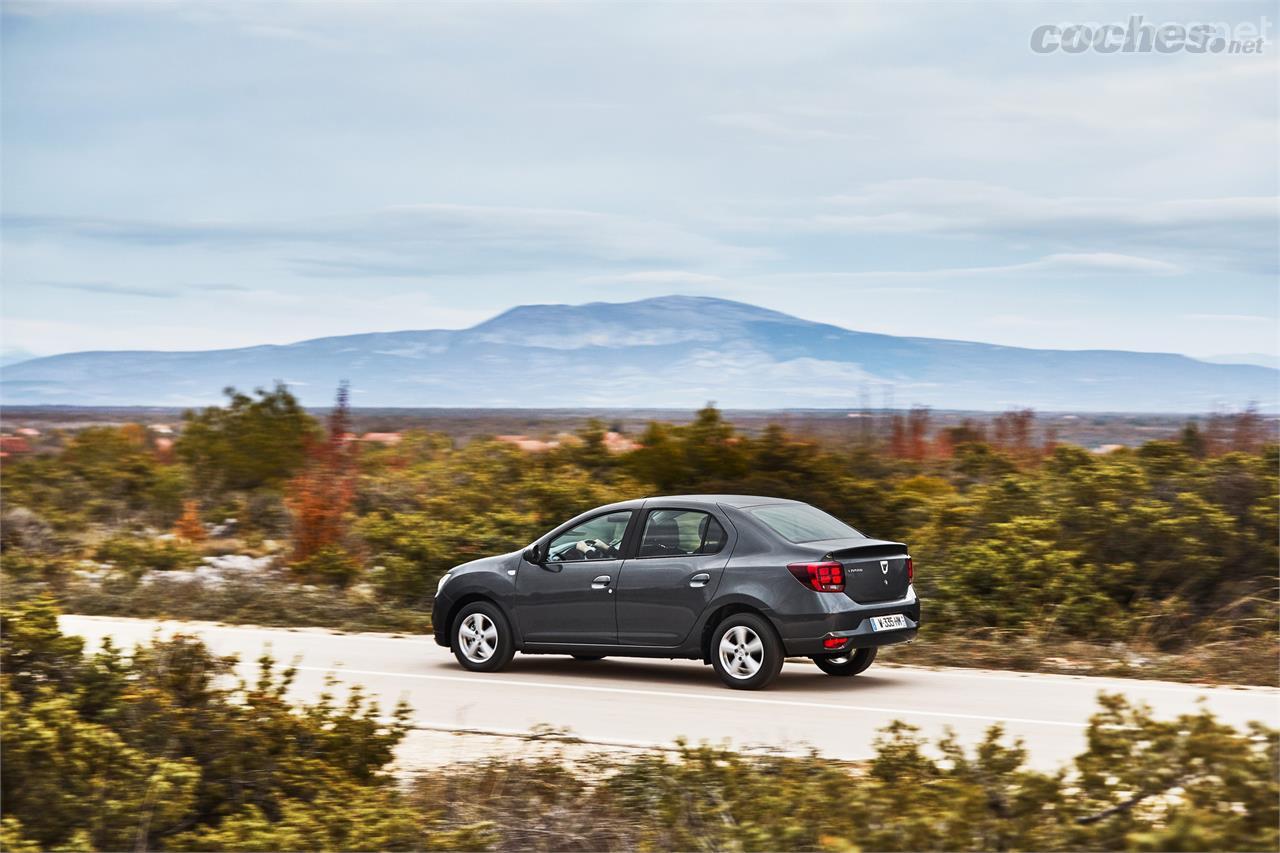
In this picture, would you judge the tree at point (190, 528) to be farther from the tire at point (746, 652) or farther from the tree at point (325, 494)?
the tire at point (746, 652)

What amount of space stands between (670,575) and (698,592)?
0.34 m

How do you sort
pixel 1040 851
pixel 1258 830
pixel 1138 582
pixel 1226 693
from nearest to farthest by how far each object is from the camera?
pixel 1258 830 < pixel 1040 851 < pixel 1226 693 < pixel 1138 582

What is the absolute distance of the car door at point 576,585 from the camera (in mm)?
13023

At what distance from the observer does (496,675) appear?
1368cm

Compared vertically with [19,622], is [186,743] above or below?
below

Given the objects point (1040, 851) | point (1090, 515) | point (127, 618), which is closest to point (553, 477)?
point (127, 618)

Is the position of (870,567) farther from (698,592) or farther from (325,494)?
(325,494)

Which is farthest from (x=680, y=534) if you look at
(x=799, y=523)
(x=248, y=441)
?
(x=248, y=441)

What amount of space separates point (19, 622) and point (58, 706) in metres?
1.26

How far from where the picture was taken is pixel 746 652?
485 inches

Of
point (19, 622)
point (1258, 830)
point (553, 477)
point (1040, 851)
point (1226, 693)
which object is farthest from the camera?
point (553, 477)

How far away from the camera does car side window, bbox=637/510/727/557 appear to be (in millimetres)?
12664

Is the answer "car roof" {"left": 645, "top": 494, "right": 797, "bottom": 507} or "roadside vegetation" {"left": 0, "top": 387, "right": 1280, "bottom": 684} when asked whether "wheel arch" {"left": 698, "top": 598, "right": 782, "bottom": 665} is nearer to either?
"car roof" {"left": 645, "top": 494, "right": 797, "bottom": 507}

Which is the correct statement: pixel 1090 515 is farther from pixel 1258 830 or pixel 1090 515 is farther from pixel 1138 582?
pixel 1258 830
